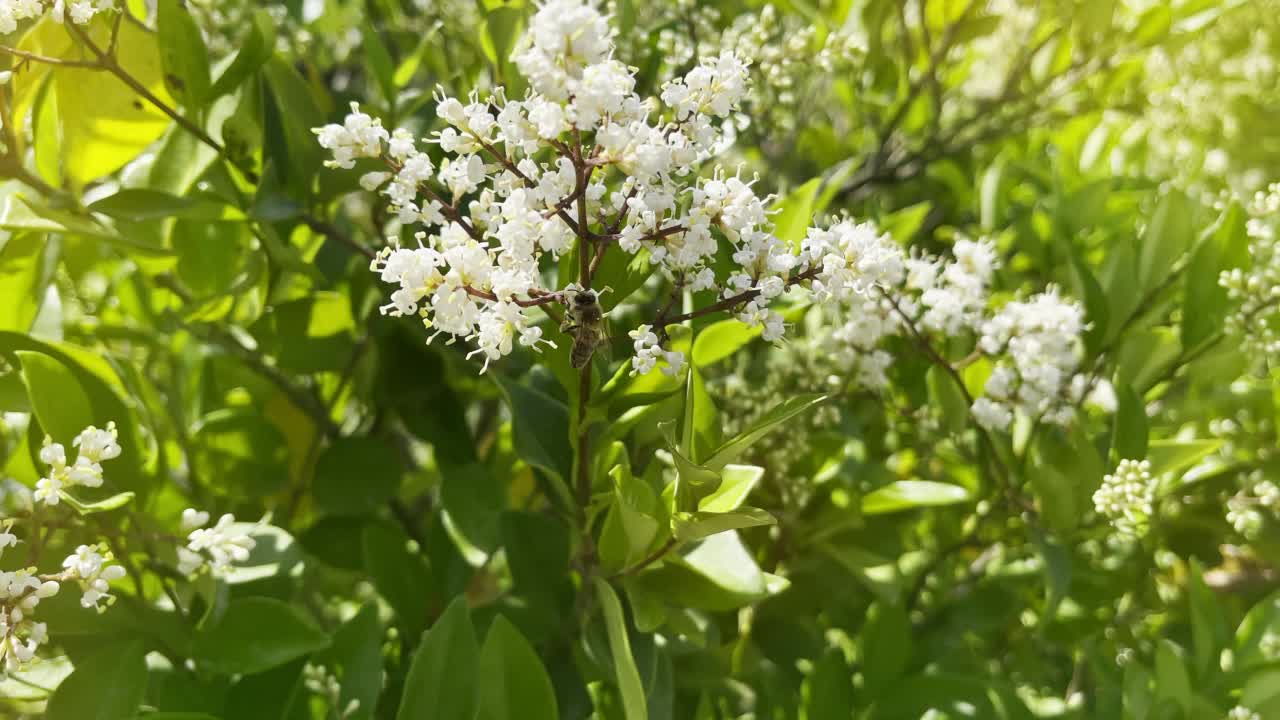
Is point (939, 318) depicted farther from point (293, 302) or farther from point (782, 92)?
point (293, 302)

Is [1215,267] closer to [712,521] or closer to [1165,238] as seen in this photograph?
[1165,238]

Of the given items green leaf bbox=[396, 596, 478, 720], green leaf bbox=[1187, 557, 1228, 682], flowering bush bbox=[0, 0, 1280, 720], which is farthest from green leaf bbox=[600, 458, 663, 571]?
green leaf bbox=[1187, 557, 1228, 682]

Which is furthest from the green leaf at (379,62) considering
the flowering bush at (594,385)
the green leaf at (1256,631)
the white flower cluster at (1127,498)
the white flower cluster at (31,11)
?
the green leaf at (1256,631)

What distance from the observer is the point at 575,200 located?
1.60 feet

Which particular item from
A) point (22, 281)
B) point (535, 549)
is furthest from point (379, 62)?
point (535, 549)

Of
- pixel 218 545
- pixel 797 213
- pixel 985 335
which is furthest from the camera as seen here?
pixel 985 335

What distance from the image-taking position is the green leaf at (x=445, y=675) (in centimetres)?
60

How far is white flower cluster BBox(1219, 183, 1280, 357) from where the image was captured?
83 centimetres

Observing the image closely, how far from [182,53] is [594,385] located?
41cm

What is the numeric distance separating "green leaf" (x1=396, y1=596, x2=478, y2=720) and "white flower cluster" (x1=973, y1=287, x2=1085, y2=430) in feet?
1.56

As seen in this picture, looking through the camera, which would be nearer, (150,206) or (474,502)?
(150,206)

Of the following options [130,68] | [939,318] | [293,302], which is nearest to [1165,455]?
[939,318]

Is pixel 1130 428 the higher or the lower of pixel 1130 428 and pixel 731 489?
the higher

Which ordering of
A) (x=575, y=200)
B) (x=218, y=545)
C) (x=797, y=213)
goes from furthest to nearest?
1. (x=797, y=213)
2. (x=218, y=545)
3. (x=575, y=200)
